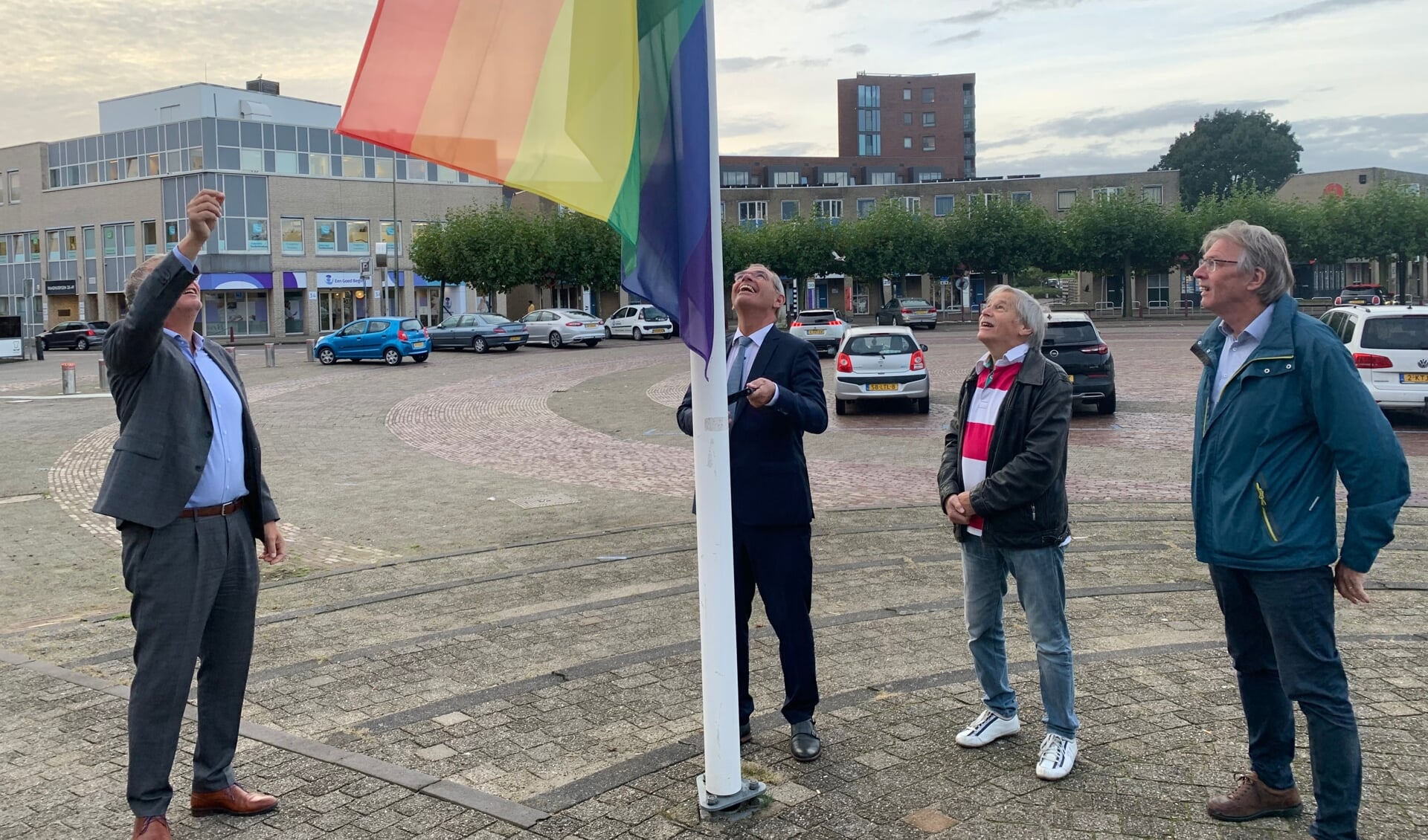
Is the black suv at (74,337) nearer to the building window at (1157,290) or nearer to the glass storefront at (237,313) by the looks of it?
the glass storefront at (237,313)

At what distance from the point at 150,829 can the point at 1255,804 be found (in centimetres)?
362

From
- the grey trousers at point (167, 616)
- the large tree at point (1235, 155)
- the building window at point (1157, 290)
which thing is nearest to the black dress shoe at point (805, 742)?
the grey trousers at point (167, 616)

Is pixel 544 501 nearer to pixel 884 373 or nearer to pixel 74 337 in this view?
pixel 884 373

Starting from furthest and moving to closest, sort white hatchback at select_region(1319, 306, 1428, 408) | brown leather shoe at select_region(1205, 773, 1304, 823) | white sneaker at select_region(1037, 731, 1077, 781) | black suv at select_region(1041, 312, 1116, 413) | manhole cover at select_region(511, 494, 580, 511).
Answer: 1. black suv at select_region(1041, 312, 1116, 413)
2. white hatchback at select_region(1319, 306, 1428, 408)
3. manhole cover at select_region(511, 494, 580, 511)
4. white sneaker at select_region(1037, 731, 1077, 781)
5. brown leather shoe at select_region(1205, 773, 1304, 823)

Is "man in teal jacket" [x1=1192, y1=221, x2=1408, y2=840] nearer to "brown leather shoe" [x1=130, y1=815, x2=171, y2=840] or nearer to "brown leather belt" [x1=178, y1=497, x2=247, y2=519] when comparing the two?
"brown leather belt" [x1=178, y1=497, x2=247, y2=519]

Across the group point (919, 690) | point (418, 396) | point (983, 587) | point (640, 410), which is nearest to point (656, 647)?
point (919, 690)

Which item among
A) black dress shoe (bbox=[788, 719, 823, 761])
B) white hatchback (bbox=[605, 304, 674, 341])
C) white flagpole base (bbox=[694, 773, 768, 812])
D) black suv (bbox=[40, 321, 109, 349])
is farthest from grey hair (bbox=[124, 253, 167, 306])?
black suv (bbox=[40, 321, 109, 349])

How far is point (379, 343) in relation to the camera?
36.5m

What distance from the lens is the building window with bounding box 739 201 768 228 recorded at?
93.2 meters

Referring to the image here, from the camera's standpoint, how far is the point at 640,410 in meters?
21.3

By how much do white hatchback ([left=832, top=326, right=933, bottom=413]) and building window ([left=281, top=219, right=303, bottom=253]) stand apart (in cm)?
5544

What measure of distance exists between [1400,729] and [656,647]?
3.38 meters

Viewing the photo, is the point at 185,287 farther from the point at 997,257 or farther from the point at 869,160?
the point at 869,160

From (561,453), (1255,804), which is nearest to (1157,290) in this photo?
(561,453)
